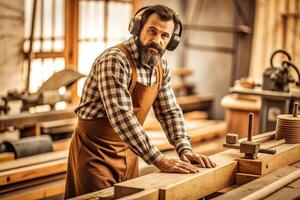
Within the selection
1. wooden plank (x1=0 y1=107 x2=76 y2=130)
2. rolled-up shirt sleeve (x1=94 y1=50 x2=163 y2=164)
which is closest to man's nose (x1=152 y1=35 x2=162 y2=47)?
rolled-up shirt sleeve (x1=94 y1=50 x2=163 y2=164)

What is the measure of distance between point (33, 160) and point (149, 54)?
200 centimetres

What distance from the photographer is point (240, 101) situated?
733 cm

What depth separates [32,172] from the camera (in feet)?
15.4

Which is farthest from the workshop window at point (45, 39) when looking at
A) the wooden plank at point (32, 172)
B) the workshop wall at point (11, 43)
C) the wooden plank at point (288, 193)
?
the wooden plank at point (288, 193)

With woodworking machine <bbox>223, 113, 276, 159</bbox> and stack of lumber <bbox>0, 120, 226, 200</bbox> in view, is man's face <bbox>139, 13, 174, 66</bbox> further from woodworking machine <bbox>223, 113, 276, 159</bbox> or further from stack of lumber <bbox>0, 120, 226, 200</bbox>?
stack of lumber <bbox>0, 120, 226, 200</bbox>

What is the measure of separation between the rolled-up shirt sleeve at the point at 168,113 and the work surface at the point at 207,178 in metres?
0.30

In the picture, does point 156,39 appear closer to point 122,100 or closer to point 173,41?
point 173,41

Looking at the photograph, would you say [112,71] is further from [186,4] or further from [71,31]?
[186,4]

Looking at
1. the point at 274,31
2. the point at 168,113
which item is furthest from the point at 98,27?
the point at 168,113

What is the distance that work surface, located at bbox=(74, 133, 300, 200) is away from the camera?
2611 millimetres

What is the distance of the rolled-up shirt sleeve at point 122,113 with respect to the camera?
307 centimetres

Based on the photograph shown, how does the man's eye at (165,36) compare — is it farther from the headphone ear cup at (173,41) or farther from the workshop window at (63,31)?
the workshop window at (63,31)

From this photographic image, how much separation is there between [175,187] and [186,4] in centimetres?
745

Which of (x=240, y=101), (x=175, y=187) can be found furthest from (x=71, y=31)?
(x=175, y=187)
